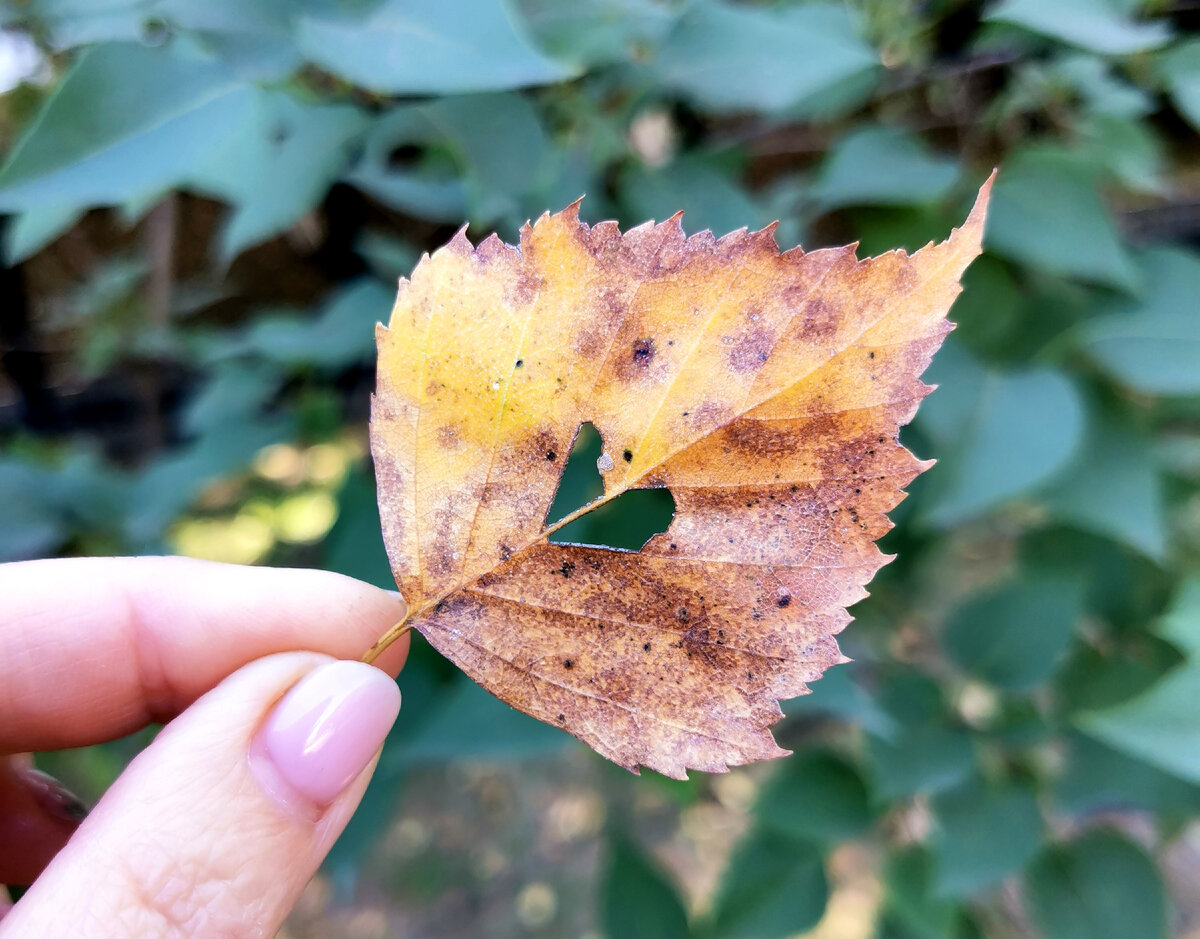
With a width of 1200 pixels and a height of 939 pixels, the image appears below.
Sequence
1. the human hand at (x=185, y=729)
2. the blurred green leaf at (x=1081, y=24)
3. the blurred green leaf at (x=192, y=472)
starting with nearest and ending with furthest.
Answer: the human hand at (x=185, y=729) → the blurred green leaf at (x=1081, y=24) → the blurred green leaf at (x=192, y=472)

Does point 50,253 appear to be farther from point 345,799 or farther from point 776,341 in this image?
point 776,341

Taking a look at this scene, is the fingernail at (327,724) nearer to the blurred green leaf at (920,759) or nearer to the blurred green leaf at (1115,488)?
the blurred green leaf at (920,759)

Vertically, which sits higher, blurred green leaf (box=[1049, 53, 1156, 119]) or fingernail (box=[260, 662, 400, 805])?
fingernail (box=[260, 662, 400, 805])

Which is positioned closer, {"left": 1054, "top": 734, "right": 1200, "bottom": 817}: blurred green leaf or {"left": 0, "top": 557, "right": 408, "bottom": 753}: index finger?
{"left": 0, "top": 557, "right": 408, "bottom": 753}: index finger

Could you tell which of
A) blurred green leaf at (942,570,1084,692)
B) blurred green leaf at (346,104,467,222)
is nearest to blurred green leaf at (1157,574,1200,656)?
blurred green leaf at (942,570,1084,692)

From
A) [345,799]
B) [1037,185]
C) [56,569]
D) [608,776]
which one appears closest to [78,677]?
[56,569]

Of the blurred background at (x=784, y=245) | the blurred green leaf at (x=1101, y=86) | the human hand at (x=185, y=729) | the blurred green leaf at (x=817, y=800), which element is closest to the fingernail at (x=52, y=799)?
the human hand at (x=185, y=729)

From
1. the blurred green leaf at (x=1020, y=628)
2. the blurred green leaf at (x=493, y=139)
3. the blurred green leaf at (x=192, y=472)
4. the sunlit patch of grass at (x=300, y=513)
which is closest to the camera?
the blurred green leaf at (x=493, y=139)

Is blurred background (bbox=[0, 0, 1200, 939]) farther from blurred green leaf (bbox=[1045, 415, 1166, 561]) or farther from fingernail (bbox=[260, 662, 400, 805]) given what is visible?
fingernail (bbox=[260, 662, 400, 805])
